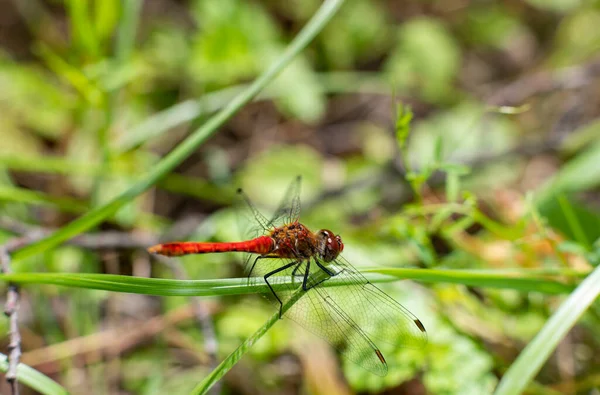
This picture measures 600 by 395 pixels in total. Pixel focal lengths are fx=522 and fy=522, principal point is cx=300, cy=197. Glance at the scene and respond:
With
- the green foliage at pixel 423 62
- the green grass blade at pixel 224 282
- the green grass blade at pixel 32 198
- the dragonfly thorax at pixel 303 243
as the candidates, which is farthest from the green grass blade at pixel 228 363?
the green foliage at pixel 423 62

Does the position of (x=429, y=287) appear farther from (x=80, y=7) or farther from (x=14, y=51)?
(x=14, y=51)

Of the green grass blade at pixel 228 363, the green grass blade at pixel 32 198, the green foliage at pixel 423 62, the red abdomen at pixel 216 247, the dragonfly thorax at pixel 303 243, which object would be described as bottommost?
the green grass blade at pixel 228 363

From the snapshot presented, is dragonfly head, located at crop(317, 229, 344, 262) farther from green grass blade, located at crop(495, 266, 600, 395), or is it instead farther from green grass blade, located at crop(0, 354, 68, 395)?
green grass blade, located at crop(0, 354, 68, 395)

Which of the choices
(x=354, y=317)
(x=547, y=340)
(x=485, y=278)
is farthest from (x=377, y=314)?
(x=547, y=340)

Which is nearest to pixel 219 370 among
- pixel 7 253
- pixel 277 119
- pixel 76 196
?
pixel 7 253

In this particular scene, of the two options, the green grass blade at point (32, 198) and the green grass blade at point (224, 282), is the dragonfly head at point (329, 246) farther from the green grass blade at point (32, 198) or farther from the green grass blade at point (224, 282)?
the green grass blade at point (32, 198)

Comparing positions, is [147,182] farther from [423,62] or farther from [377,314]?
[423,62]

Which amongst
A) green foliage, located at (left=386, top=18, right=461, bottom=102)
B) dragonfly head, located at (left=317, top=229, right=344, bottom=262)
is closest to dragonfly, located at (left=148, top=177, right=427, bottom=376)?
dragonfly head, located at (left=317, top=229, right=344, bottom=262)
